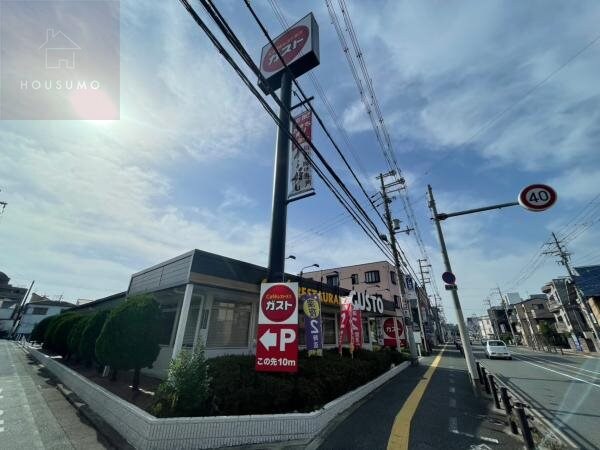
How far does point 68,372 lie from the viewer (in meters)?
9.44

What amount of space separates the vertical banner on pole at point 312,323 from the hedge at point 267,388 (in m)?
0.58

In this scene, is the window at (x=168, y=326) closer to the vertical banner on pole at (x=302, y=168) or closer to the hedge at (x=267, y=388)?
the hedge at (x=267, y=388)

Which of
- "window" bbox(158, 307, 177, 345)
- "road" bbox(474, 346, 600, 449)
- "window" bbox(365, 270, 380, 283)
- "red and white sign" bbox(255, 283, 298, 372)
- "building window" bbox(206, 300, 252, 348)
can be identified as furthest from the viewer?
"window" bbox(365, 270, 380, 283)

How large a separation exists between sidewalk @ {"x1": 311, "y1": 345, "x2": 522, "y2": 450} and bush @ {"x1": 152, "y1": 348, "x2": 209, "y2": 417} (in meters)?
2.67

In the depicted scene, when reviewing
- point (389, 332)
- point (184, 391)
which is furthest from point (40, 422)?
point (389, 332)

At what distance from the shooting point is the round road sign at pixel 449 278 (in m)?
9.62

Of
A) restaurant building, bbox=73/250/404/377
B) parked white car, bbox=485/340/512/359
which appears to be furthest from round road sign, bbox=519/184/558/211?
parked white car, bbox=485/340/512/359

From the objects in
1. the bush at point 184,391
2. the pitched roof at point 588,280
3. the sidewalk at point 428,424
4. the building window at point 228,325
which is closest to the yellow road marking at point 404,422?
the sidewalk at point 428,424

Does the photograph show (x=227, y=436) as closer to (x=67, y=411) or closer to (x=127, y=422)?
(x=127, y=422)

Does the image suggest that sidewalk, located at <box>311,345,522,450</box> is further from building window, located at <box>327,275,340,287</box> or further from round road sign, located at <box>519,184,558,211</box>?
building window, located at <box>327,275,340,287</box>

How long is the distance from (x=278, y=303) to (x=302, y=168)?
4.95 metres

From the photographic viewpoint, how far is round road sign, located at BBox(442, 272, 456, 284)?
9.62 meters

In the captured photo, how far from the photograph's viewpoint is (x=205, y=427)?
477cm

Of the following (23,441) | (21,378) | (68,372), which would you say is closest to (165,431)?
(23,441)
